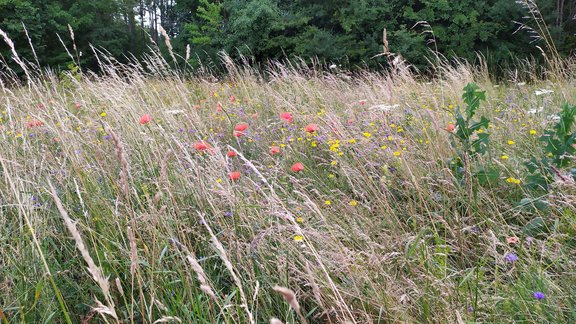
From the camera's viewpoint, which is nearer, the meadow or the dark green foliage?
the meadow

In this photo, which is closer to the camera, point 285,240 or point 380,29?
point 285,240

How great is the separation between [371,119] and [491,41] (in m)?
13.4

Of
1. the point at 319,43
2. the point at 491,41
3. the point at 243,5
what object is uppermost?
the point at 243,5

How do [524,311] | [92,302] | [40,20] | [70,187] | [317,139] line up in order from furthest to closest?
1. [40,20]
2. [317,139]
3. [70,187]
4. [92,302]
5. [524,311]

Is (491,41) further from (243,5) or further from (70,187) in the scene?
(70,187)

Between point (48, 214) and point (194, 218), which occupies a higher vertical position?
point (48, 214)

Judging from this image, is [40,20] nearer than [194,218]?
No

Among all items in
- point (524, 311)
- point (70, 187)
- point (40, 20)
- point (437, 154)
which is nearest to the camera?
point (524, 311)

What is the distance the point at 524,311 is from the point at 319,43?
1335 centimetres

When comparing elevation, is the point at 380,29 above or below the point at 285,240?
below

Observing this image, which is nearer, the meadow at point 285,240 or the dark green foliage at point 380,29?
the meadow at point 285,240

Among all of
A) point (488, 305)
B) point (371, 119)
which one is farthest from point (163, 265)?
point (371, 119)

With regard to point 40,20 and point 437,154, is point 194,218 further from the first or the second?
A: point 40,20

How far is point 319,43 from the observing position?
45.4 feet
